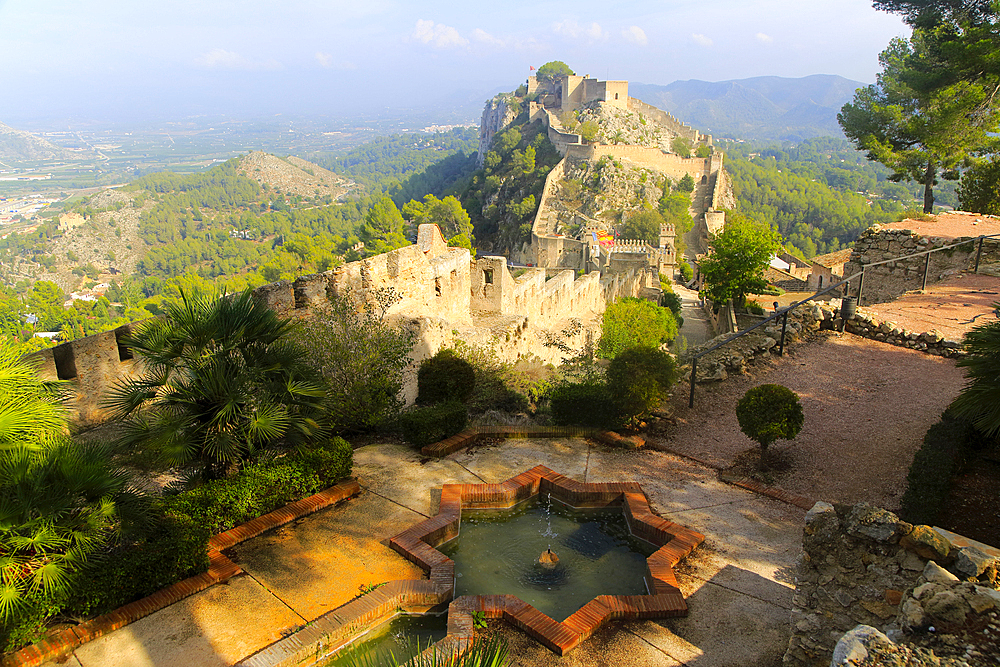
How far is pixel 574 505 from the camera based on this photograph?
7398mm

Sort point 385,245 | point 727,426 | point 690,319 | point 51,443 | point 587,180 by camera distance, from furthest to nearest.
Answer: point 587,180 → point 385,245 → point 690,319 → point 727,426 → point 51,443

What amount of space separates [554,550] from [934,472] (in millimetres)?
3937

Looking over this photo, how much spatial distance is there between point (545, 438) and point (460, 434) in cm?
135

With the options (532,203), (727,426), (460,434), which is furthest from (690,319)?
(532,203)

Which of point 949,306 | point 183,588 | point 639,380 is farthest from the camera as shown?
point 949,306

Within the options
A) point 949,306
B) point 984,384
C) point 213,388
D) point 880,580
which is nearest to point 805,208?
point 949,306

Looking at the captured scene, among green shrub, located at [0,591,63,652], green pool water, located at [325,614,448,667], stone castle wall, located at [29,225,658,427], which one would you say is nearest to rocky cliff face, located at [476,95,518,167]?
stone castle wall, located at [29,225,658,427]

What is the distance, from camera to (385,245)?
65.4 m

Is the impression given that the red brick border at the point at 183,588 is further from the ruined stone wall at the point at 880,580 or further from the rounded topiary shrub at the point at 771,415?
the rounded topiary shrub at the point at 771,415

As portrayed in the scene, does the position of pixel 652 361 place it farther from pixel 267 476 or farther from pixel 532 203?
pixel 532 203

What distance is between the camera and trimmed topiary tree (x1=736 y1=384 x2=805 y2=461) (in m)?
7.84

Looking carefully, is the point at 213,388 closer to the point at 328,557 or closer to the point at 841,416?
the point at 328,557

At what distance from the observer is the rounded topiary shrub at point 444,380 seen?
992cm

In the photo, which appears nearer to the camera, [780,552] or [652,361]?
[780,552]
